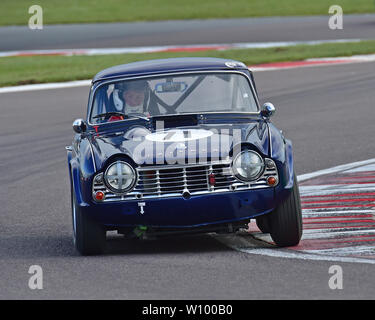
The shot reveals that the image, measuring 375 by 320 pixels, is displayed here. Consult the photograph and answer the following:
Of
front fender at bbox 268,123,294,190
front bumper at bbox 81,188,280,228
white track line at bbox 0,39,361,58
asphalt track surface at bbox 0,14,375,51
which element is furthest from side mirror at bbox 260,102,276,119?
asphalt track surface at bbox 0,14,375,51

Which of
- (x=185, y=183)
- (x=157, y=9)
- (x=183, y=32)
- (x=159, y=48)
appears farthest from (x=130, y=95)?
(x=157, y=9)

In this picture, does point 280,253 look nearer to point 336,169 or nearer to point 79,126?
point 79,126

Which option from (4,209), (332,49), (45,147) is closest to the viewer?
(4,209)

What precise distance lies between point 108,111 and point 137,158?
139cm

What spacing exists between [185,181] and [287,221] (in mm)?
837

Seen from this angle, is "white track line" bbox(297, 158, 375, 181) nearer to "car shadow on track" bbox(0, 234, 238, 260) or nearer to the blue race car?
"car shadow on track" bbox(0, 234, 238, 260)

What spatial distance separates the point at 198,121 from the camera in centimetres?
847

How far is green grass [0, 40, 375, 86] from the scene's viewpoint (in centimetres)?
2416

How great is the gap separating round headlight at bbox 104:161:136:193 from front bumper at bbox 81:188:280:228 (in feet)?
0.37

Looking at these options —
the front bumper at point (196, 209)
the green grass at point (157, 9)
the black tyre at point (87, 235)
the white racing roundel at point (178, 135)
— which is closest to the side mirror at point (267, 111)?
the white racing roundel at point (178, 135)

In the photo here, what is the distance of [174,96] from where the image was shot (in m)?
8.88
